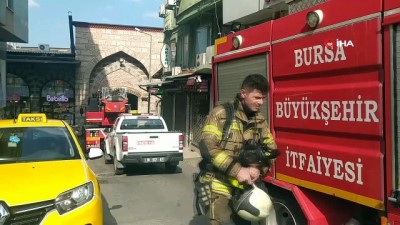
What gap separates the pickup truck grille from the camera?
13.6 feet

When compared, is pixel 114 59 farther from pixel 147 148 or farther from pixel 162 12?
pixel 147 148

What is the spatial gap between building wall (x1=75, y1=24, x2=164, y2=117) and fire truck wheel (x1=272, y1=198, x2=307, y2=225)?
93.8ft

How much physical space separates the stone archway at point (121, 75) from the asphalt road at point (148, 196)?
20209 millimetres

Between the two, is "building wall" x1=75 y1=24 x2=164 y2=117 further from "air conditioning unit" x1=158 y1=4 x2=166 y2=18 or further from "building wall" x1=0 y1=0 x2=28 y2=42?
"building wall" x1=0 y1=0 x2=28 y2=42

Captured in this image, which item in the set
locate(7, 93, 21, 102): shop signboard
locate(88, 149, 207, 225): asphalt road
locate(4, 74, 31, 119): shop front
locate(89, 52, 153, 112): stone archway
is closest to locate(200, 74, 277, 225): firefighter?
locate(88, 149, 207, 225): asphalt road

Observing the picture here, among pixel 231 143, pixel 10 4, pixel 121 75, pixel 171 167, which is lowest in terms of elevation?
pixel 171 167

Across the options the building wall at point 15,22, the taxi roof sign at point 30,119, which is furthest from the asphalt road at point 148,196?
the building wall at point 15,22

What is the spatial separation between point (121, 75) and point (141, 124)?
67.1ft

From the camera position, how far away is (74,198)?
450 cm

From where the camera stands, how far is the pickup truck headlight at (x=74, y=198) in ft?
14.3

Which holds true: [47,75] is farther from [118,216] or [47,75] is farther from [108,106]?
[118,216]

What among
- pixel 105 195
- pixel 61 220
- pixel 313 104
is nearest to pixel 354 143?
pixel 313 104

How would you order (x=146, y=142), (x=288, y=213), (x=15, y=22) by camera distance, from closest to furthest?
(x=288, y=213) < (x=146, y=142) < (x=15, y=22)

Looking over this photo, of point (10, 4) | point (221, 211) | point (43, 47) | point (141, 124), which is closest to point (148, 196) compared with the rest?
point (141, 124)
